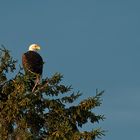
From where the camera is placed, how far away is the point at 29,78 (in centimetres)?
1933

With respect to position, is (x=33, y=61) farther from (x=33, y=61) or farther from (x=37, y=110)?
(x=37, y=110)

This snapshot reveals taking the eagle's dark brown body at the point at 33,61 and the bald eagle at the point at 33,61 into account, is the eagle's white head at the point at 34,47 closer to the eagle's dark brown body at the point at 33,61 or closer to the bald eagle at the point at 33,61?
the bald eagle at the point at 33,61

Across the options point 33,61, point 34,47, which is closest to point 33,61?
point 33,61

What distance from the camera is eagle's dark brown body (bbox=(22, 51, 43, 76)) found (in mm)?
24475

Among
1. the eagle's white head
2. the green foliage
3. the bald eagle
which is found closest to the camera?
the green foliage

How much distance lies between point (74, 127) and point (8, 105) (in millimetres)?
2027

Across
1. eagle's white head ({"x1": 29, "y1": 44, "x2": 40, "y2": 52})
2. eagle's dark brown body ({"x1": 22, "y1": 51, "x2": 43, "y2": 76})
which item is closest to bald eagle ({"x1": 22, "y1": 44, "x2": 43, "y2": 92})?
eagle's dark brown body ({"x1": 22, "y1": 51, "x2": 43, "y2": 76})

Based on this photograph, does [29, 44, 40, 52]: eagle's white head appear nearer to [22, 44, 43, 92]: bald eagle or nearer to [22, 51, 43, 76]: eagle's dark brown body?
[22, 44, 43, 92]: bald eagle

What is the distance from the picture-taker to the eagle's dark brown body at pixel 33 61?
80.3 ft

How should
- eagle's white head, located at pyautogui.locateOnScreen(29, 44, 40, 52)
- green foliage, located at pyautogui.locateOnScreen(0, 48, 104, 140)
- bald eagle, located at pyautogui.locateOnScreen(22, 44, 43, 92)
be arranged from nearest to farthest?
1. green foliage, located at pyautogui.locateOnScreen(0, 48, 104, 140)
2. bald eagle, located at pyautogui.locateOnScreen(22, 44, 43, 92)
3. eagle's white head, located at pyautogui.locateOnScreen(29, 44, 40, 52)

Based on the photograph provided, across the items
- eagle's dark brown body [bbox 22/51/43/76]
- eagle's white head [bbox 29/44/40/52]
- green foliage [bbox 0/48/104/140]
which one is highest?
eagle's white head [bbox 29/44/40/52]

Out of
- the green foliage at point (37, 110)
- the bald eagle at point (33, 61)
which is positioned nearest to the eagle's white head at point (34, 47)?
the bald eagle at point (33, 61)

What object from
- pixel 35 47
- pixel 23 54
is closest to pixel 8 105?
pixel 23 54

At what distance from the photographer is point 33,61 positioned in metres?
25.1
